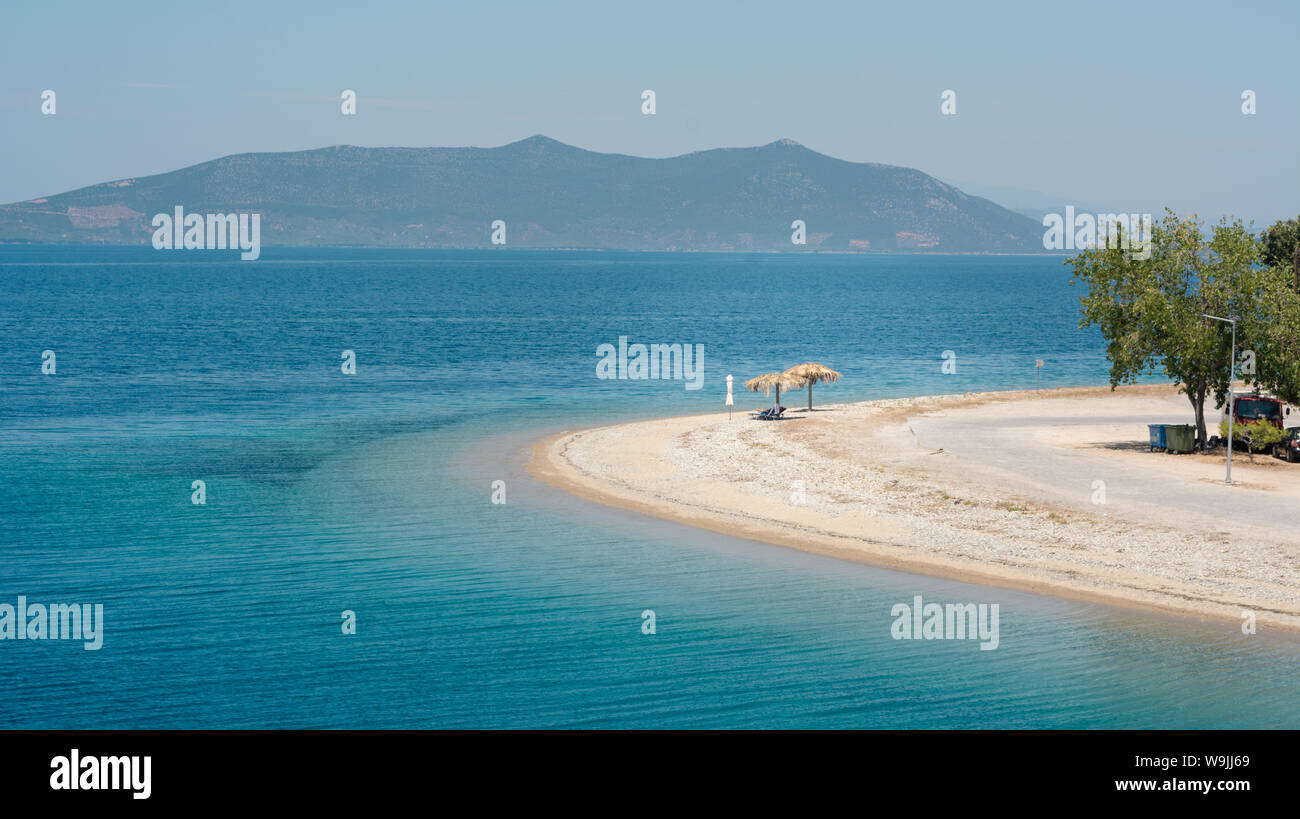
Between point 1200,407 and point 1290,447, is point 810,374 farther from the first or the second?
point 1290,447

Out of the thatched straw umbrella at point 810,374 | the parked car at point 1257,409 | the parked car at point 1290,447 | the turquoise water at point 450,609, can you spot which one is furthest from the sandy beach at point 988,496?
the parked car at point 1257,409

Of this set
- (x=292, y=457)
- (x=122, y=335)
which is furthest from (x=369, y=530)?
(x=122, y=335)

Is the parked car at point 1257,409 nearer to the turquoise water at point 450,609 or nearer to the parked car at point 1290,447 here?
the parked car at point 1290,447

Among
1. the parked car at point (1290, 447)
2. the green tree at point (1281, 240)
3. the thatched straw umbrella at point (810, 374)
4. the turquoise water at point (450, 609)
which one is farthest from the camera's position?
the green tree at point (1281, 240)

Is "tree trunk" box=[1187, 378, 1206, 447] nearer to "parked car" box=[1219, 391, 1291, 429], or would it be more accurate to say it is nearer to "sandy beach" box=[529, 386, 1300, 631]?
"parked car" box=[1219, 391, 1291, 429]

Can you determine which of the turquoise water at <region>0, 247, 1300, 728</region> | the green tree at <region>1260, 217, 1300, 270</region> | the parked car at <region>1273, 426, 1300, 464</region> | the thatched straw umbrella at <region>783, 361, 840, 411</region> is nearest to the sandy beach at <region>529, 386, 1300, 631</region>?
the parked car at <region>1273, 426, 1300, 464</region>
